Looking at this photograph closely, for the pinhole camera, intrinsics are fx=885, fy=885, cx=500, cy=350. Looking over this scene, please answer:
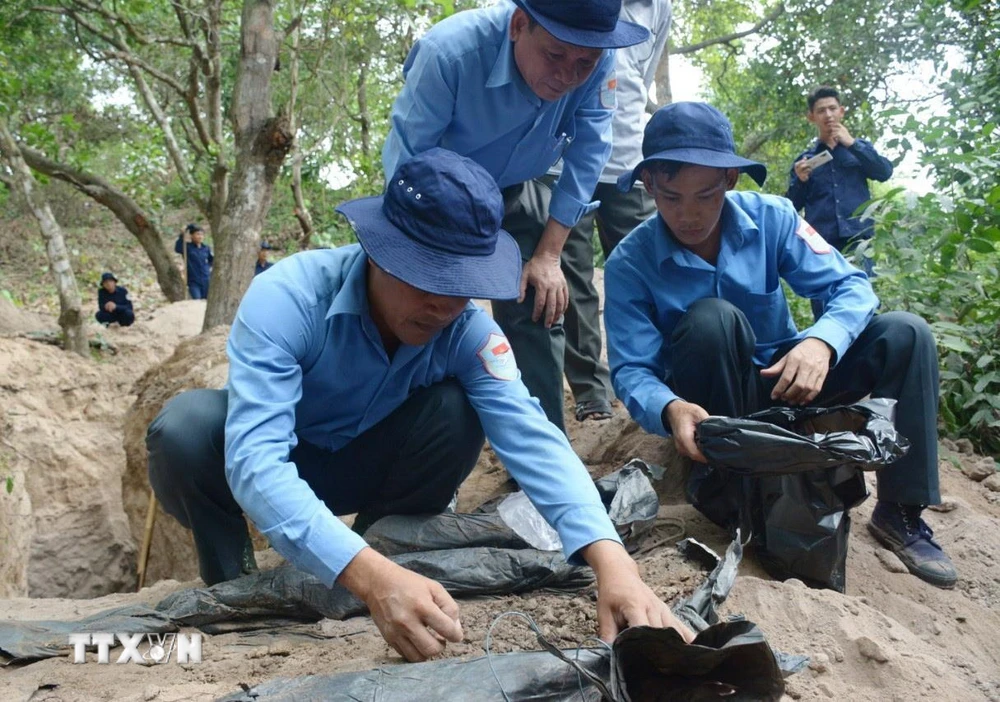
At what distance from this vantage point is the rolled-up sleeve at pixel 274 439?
1681 millimetres

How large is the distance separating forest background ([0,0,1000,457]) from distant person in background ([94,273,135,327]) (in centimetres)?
60

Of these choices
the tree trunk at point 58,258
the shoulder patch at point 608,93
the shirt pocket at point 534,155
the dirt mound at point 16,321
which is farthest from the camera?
the dirt mound at point 16,321

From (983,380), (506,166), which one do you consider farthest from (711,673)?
(983,380)

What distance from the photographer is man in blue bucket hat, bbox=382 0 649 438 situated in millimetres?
2406

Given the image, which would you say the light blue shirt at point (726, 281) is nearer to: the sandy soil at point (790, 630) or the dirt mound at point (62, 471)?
the sandy soil at point (790, 630)

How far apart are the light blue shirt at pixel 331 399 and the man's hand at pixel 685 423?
17.0 inches

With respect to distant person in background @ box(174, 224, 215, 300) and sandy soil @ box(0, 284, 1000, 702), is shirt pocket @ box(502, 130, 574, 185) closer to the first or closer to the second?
sandy soil @ box(0, 284, 1000, 702)

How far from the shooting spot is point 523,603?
2.18 metres

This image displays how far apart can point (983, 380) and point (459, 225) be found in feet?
8.40

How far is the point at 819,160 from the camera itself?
5.20m

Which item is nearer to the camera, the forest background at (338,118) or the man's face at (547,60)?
the man's face at (547,60)

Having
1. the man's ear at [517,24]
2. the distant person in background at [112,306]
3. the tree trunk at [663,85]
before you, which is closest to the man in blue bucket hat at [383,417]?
the man's ear at [517,24]

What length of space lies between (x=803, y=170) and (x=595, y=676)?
4384 millimetres

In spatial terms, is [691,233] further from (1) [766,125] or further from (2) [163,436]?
(1) [766,125]
